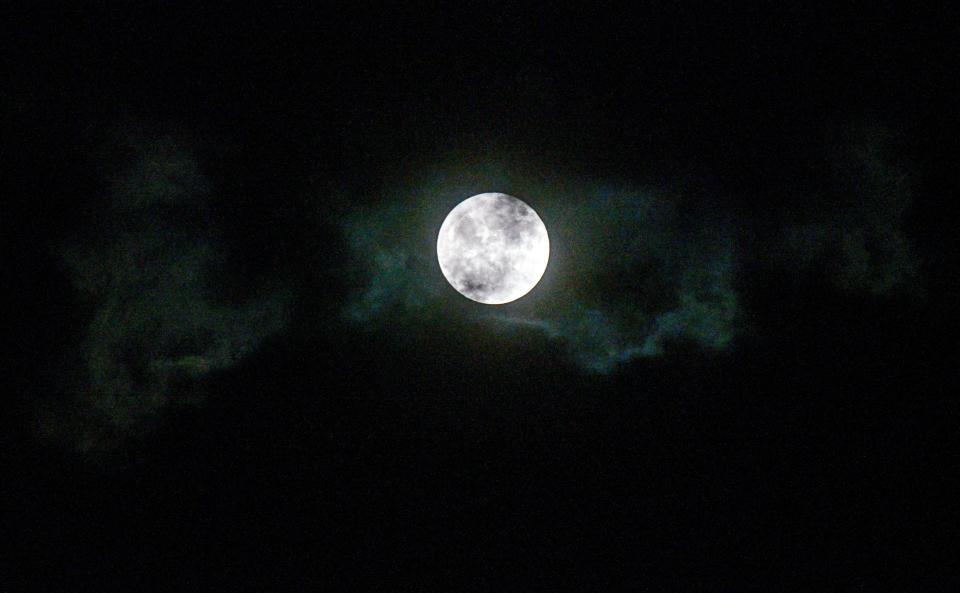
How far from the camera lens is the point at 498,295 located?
502 inches

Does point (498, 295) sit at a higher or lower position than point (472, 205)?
lower

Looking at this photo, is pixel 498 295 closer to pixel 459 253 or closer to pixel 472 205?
pixel 459 253

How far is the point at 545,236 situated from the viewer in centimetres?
1259

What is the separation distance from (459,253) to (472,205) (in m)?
1.40

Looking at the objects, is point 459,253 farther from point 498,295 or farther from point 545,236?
point 545,236

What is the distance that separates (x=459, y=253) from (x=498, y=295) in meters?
1.60

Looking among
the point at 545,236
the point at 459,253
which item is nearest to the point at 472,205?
the point at 459,253

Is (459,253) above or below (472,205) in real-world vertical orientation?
below

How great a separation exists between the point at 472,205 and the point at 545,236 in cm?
218

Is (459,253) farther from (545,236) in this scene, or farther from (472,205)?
(545,236)

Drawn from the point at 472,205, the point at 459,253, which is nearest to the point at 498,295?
the point at 459,253

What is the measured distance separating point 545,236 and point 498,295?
81.8 inches

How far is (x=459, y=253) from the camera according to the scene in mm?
12422
